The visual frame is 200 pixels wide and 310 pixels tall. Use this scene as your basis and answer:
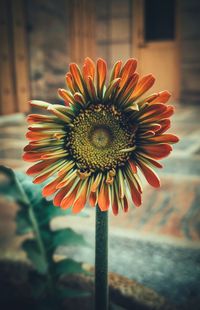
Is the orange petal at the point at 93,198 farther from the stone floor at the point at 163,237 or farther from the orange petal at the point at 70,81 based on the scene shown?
the stone floor at the point at 163,237

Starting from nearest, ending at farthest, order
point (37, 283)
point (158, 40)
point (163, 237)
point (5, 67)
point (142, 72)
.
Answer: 1. point (37, 283)
2. point (163, 237)
3. point (5, 67)
4. point (158, 40)
5. point (142, 72)

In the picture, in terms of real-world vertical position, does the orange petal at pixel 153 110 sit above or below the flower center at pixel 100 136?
above

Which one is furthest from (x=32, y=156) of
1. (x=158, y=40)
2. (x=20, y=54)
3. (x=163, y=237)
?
(x=158, y=40)

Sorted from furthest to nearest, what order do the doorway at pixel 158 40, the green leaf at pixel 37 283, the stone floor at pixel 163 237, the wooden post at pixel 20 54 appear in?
the doorway at pixel 158 40 < the wooden post at pixel 20 54 < the stone floor at pixel 163 237 < the green leaf at pixel 37 283

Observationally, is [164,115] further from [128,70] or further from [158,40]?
[158,40]

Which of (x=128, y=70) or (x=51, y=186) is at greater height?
(x=128, y=70)

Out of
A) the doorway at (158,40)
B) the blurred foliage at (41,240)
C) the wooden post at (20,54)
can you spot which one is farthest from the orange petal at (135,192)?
the doorway at (158,40)

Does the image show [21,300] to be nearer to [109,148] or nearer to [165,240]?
[165,240]
